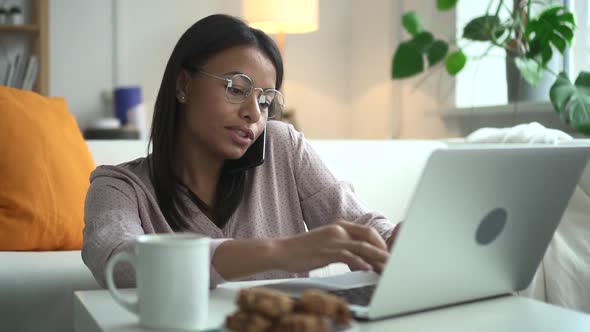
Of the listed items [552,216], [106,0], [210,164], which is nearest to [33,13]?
[106,0]

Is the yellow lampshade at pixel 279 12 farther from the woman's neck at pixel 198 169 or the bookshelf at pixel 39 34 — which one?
the woman's neck at pixel 198 169

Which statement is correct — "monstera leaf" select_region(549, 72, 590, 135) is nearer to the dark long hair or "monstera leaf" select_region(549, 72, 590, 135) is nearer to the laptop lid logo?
the dark long hair

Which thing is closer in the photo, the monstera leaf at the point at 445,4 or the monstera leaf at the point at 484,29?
the monstera leaf at the point at 484,29

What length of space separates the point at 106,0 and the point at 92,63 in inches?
14.5

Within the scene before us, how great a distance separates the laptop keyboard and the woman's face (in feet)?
1.45

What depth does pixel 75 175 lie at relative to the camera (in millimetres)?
1942

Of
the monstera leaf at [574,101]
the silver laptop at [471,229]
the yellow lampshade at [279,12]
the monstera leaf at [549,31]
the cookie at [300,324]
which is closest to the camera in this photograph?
the cookie at [300,324]

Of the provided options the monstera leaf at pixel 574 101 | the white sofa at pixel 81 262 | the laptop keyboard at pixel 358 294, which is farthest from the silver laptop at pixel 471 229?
the monstera leaf at pixel 574 101

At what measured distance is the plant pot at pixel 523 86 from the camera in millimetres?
2912

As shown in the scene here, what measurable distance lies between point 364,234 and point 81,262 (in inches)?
40.6

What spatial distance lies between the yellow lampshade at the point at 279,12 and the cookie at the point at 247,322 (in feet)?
9.99

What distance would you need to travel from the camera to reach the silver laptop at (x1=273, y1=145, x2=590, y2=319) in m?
0.75

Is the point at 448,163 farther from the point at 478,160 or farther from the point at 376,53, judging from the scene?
Answer: the point at 376,53

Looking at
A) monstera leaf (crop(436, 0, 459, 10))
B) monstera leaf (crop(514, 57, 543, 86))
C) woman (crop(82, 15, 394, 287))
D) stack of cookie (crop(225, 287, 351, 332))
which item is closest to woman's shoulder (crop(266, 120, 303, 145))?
woman (crop(82, 15, 394, 287))
